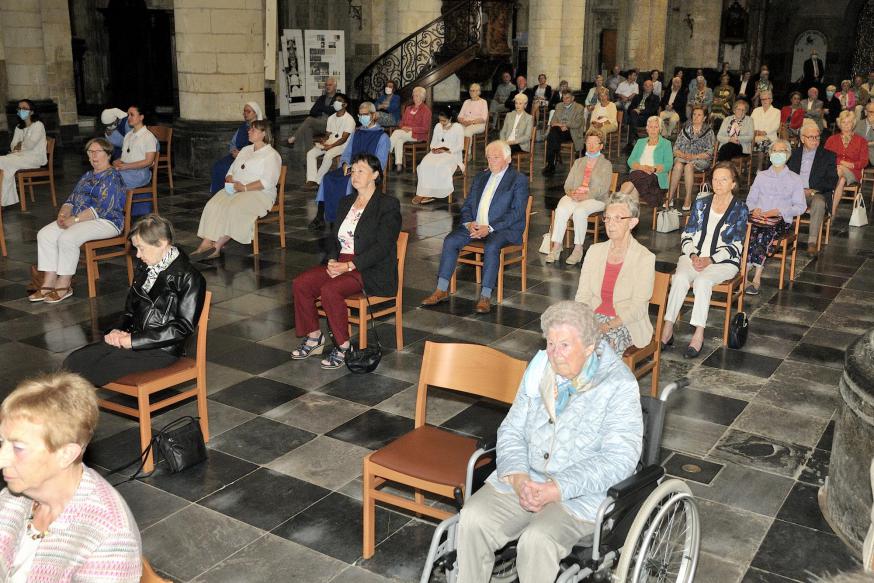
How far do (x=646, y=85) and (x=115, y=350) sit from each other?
15526mm

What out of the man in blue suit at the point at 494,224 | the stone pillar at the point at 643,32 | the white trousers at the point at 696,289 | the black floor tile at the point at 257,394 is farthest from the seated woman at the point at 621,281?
the stone pillar at the point at 643,32

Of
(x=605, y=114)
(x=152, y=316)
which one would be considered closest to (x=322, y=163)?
(x=605, y=114)

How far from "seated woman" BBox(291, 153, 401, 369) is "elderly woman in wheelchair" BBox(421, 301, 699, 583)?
255 centimetres

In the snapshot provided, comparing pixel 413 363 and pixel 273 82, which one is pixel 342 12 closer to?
pixel 273 82

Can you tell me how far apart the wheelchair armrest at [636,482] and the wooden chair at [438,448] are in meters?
0.61

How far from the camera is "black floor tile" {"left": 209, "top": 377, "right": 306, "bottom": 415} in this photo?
205 inches

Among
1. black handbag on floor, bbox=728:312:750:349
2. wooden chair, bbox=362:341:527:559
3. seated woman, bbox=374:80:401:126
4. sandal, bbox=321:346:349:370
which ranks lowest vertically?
sandal, bbox=321:346:349:370

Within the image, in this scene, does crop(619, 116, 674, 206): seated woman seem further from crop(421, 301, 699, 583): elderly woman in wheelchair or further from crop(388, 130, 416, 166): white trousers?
crop(421, 301, 699, 583): elderly woman in wheelchair

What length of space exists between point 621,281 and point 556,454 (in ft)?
6.90

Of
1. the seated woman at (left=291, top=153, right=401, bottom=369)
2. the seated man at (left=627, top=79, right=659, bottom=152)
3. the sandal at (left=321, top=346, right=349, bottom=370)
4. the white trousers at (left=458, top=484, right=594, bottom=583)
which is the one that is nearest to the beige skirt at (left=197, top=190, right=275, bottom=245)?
the seated woman at (left=291, top=153, right=401, bottom=369)

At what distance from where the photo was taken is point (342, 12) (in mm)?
22141

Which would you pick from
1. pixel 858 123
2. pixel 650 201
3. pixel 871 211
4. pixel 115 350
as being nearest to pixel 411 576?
pixel 115 350

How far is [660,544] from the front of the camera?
321cm

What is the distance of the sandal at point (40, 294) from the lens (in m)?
7.06
